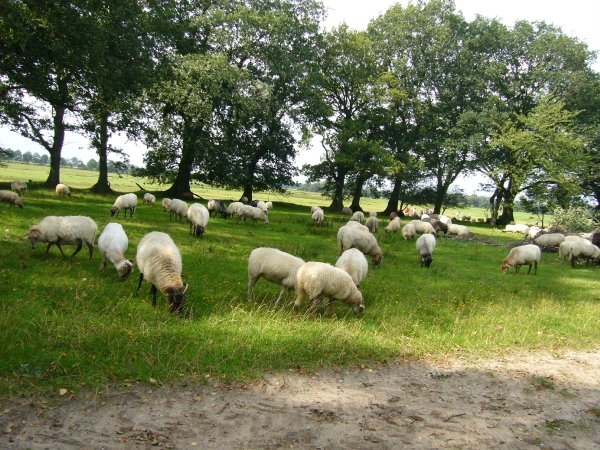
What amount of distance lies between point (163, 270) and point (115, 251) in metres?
2.26

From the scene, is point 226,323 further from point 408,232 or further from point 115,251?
point 408,232

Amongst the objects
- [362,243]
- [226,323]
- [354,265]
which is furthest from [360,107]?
[226,323]

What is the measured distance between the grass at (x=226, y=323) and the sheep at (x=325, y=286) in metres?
0.32

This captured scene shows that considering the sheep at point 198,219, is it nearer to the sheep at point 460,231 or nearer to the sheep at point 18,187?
the sheep at point 18,187

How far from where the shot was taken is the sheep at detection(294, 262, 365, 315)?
905 centimetres

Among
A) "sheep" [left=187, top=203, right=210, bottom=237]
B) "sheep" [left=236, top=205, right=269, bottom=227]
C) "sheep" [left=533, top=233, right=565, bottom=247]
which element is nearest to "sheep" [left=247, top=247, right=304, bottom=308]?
"sheep" [left=187, top=203, right=210, bottom=237]

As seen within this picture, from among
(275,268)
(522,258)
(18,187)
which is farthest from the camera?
(18,187)

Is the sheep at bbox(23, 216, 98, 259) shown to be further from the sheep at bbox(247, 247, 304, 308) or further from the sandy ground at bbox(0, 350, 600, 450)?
the sandy ground at bbox(0, 350, 600, 450)

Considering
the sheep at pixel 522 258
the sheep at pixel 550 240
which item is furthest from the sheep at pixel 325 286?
the sheep at pixel 550 240

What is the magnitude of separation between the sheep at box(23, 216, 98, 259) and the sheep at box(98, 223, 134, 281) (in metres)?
0.90

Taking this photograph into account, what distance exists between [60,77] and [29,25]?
4.61 metres

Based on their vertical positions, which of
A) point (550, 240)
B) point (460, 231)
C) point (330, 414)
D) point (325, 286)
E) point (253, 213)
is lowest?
point (330, 414)

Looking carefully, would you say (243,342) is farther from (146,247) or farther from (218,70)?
(218,70)

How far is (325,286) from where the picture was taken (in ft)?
29.8
